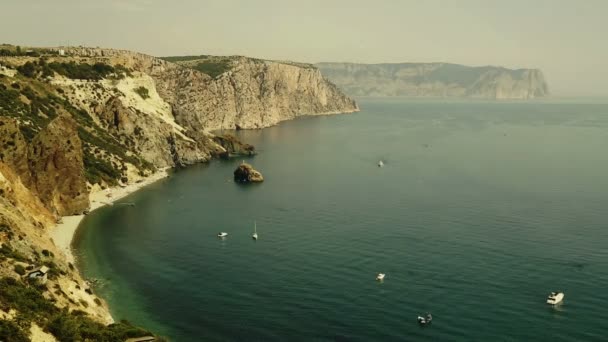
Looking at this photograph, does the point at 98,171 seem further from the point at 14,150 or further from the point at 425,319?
the point at 425,319

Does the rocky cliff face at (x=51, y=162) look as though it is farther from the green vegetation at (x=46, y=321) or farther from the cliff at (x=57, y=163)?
the green vegetation at (x=46, y=321)

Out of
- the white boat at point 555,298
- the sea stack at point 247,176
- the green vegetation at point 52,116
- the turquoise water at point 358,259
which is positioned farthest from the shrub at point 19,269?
the sea stack at point 247,176

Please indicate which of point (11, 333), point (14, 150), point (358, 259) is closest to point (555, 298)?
point (358, 259)

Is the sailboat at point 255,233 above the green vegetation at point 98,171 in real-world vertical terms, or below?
below

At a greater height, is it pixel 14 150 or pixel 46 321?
pixel 14 150

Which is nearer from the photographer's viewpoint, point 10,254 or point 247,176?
point 10,254

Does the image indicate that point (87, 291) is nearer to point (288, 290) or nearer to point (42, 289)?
point (42, 289)

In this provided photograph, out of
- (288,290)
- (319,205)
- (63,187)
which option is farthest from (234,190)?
(288,290)
